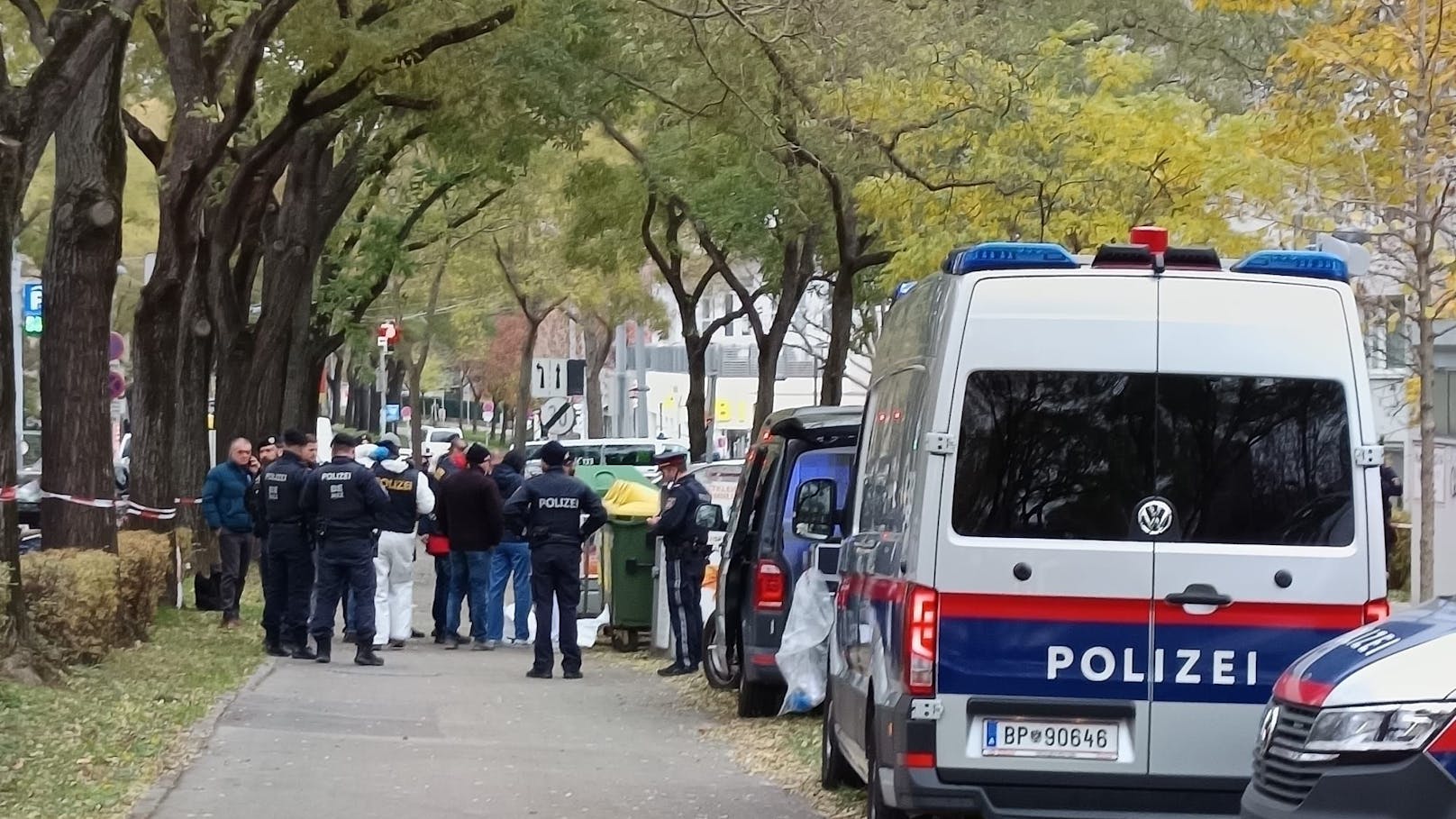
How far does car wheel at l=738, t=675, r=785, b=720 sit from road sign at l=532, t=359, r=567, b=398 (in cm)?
2333

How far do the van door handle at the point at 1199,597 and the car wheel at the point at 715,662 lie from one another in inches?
262

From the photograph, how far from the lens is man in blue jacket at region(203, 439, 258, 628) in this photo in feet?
64.0

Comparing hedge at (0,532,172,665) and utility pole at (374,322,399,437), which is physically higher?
utility pole at (374,322,399,437)

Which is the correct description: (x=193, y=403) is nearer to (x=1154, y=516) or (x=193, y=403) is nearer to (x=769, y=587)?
(x=769, y=587)

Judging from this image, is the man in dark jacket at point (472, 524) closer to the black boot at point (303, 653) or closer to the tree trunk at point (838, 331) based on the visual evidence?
the black boot at point (303, 653)

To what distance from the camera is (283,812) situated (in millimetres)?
9602

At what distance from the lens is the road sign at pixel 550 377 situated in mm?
37000

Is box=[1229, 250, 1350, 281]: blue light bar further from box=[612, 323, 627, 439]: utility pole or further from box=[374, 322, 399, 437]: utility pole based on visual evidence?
box=[612, 323, 627, 439]: utility pole

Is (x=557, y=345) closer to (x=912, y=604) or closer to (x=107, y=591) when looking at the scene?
(x=107, y=591)

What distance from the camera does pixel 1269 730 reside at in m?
6.21

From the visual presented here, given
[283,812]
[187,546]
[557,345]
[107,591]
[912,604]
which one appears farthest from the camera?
[557,345]

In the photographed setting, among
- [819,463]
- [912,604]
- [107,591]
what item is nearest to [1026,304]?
[912,604]

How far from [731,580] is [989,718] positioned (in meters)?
6.33

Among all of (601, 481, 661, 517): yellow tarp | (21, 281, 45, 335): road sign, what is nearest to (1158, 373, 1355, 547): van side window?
(601, 481, 661, 517): yellow tarp
